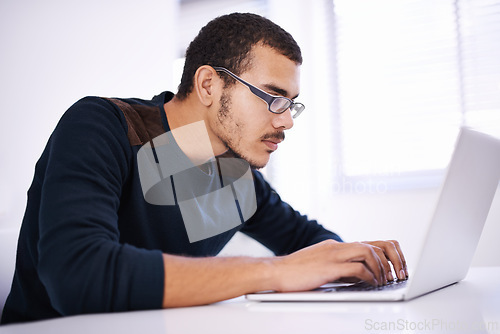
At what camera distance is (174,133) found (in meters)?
1.18

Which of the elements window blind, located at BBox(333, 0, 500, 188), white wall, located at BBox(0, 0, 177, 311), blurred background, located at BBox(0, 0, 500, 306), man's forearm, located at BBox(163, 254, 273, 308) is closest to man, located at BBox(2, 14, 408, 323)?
man's forearm, located at BBox(163, 254, 273, 308)

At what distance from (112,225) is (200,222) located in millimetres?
424

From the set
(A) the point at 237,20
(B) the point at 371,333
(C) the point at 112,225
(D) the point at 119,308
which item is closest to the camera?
(B) the point at 371,333

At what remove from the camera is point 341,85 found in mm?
2918

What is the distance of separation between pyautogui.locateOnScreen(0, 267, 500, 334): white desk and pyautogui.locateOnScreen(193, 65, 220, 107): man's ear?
741 millimetres

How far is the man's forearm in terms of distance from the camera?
0.64 m

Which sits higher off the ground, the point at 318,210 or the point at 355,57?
the point at 355,57

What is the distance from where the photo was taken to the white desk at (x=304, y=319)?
46 cm

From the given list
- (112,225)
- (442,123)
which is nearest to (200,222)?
(112,225)

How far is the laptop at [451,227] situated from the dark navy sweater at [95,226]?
0.66 ft

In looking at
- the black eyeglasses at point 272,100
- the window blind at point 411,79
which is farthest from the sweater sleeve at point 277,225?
the window blind at point 411,79

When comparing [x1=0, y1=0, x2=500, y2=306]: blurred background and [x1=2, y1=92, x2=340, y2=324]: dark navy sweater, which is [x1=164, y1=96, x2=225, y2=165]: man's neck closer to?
[x1=2, y1=92, x2=340, y2=324]: dark navy sweater

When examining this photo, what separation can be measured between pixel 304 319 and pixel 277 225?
3.11 feet

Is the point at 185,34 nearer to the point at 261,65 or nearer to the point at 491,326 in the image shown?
the point at 261,65
